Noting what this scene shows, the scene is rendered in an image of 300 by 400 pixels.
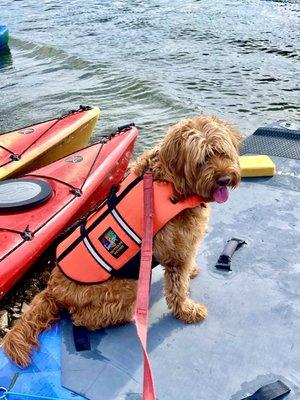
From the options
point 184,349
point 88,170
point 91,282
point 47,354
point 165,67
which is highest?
point 91,282

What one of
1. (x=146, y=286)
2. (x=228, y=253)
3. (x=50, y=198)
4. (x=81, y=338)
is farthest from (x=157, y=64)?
(x=146, y=286)

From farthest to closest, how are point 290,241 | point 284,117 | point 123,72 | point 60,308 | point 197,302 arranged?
point 123,72, point 284,117, point 290,241, point 197,302, point 60,308

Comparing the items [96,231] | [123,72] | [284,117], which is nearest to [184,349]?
[96,231]

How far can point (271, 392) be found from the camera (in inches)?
97.8

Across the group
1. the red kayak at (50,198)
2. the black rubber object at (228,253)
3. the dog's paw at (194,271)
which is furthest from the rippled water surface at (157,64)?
the dog's paw at (194,271)

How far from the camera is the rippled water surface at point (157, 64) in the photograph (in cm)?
909

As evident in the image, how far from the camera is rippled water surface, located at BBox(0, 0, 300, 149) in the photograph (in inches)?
358

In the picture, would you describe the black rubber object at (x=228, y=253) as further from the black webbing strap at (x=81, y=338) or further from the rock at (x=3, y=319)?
the rock at (x=3, y=319)

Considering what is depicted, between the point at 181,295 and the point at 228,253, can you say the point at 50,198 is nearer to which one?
the point at 228,253

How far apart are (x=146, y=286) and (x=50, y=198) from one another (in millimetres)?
2507

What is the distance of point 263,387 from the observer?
251 cm

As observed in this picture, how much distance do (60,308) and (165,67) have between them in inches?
361

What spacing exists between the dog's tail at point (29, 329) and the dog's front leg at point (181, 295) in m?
0.74

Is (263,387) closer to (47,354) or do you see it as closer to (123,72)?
(47,354)
